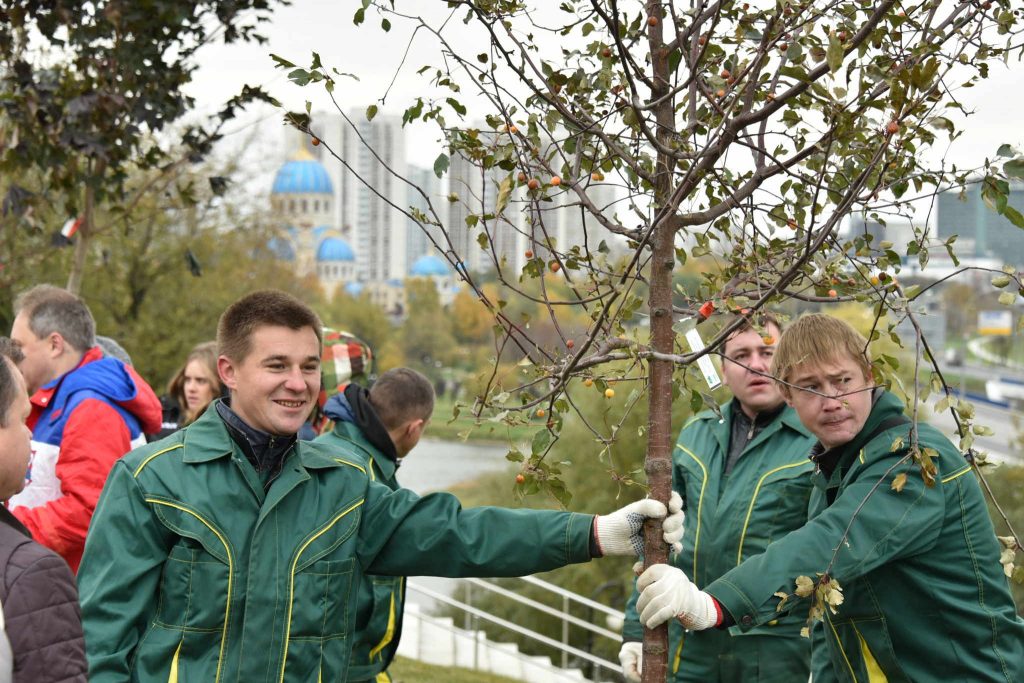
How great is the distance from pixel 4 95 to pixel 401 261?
13926cm

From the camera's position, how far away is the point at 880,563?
3.42 metres

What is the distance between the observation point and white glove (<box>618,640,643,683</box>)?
13.5 ft

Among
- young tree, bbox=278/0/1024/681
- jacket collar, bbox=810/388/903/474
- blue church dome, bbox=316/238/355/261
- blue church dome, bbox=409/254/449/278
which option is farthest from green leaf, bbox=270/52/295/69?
blue church dome, bbox=316/238/355/261

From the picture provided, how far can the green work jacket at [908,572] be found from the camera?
3432 mm

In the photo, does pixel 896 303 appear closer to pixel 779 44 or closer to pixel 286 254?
pixel 779 44

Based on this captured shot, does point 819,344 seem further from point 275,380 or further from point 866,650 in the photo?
point 275,380

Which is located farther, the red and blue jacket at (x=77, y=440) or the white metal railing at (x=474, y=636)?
the white metal railing at (x=474, y=636)

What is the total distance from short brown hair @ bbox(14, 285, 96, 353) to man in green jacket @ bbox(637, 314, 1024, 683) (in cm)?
287

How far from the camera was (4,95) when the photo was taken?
22.9 feet

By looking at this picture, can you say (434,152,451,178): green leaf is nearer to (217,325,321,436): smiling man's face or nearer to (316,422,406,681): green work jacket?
(217,325,321,436): smiling man's face

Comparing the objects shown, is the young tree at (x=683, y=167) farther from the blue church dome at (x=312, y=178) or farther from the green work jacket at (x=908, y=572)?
the blue church dome at (x=312, y=178)

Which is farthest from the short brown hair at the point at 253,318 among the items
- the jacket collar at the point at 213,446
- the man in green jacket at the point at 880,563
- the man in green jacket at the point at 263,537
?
the man in green jacket at the point at 880,563

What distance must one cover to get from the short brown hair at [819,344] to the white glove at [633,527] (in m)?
0.62

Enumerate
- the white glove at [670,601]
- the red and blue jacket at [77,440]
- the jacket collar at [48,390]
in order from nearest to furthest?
the white glove at [670,601]
the red and blue jacket at [77,440]
the jacket collar at [48,390]
